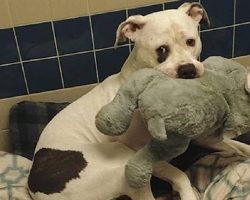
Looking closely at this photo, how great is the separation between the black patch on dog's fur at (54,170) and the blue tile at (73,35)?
628mm

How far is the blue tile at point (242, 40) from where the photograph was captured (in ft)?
7.10

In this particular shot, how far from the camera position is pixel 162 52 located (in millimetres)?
1518

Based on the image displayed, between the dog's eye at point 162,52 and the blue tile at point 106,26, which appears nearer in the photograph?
the dog's eye at point 162,52

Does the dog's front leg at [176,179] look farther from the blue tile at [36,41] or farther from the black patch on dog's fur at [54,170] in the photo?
the blue tile at [36,41]

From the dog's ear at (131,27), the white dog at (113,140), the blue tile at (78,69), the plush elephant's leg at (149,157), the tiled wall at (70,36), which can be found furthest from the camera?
the blue tile at (78,69)

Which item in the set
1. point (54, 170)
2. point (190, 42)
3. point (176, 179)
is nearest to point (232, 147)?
point (176, 179)

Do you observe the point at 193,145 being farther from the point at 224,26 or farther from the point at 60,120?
the point at 224,26

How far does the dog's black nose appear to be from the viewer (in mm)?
1375

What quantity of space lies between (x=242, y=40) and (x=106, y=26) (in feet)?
2.30

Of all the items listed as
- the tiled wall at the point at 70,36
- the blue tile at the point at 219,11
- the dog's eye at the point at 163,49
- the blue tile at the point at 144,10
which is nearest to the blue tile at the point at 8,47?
the tiled wall at the point at 70,36

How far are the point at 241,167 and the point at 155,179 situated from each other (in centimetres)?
32

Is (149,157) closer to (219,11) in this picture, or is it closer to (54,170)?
(54,170)

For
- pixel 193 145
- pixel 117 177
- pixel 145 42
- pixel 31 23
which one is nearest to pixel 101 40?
pixel 31 23

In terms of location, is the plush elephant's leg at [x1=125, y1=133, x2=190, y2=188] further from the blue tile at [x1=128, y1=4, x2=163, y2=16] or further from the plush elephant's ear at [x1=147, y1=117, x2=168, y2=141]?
the blue tile at [x1=128, y1=4, x2=163, y2=16]
